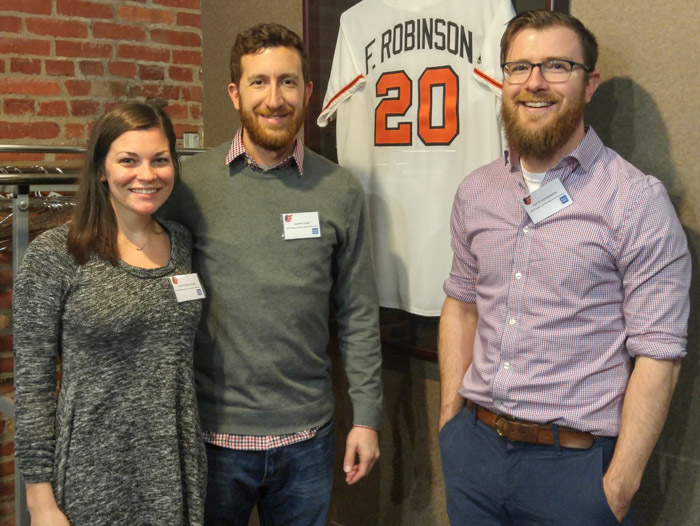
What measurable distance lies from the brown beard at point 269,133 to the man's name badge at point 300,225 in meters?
0.18

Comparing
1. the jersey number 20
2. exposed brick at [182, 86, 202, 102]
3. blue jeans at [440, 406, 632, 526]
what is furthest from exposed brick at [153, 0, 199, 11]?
blue jeans at [440, 406, 632, 526]

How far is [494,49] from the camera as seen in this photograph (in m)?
1.86

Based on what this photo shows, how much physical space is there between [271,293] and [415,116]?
745 mm

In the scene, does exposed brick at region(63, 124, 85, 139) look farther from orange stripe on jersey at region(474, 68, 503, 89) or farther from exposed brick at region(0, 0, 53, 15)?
orange stripe on jersey at region(474, 68, 503, 89)

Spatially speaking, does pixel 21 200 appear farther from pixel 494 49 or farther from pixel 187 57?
pixel 187 57

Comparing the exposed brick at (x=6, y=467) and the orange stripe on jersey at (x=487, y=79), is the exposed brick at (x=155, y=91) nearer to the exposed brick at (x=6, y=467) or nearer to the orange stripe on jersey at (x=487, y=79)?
the exposed brick at (x=6, y=467)

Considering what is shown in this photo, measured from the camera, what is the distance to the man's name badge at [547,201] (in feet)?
4.87

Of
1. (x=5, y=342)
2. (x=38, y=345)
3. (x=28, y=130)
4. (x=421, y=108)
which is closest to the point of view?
(x=38, y=345)

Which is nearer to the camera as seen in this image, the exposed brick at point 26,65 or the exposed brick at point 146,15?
the exposed brick at point 26,65

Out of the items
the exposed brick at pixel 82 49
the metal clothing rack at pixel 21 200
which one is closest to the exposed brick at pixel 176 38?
the exposed brick at pixel 82 49

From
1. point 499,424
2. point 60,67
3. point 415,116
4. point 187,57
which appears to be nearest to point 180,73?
point 187,57

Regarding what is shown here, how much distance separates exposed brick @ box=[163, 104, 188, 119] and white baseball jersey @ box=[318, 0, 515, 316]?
1099mm

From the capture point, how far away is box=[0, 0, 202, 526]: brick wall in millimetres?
2758

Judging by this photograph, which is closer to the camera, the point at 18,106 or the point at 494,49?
the point at 494,49
